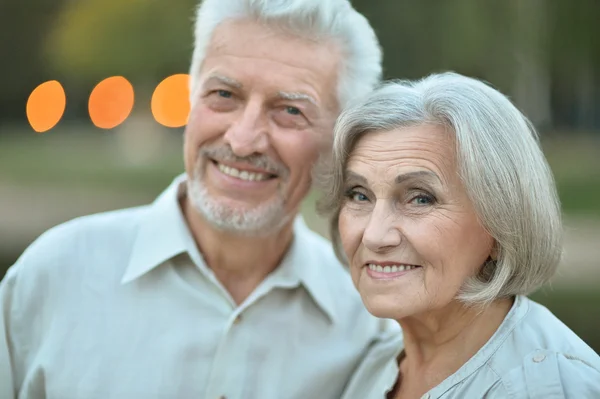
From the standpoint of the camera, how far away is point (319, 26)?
262 centimetres

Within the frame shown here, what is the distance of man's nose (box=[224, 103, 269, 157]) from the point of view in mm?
2574

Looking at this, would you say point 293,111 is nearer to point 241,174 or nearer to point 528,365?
point 241,174

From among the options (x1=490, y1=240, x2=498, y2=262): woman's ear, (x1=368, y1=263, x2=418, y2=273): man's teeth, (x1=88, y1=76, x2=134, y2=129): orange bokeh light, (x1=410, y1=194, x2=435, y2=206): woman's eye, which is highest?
(x1=410, y1=194, x2=435, y2=206): woman's eye

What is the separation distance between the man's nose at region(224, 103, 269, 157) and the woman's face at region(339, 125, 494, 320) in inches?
21.6

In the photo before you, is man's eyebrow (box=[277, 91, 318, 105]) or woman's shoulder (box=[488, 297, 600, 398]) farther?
man's eyebrow (box=[277, 91, 318, 105])

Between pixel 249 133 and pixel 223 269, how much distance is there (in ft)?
1.62

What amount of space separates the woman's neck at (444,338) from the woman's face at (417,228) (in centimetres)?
7

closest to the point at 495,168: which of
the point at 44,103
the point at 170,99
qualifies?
the point at 170,99

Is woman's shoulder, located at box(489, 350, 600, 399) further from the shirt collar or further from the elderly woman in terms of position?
the shirt collar

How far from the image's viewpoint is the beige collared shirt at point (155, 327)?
2486 mm

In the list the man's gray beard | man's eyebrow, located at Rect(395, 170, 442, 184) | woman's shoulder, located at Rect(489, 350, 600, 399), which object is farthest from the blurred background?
man's eyebrow, located at Rect(395, 170, 442, 184)

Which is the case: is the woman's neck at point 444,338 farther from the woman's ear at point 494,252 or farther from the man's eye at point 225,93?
the man's eye at point 225,93

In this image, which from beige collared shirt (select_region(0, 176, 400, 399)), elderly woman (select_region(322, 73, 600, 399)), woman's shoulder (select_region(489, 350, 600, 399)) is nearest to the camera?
woman's shoulder (select_region(489, 350, 600, 399))

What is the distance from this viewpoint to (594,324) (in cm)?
657
